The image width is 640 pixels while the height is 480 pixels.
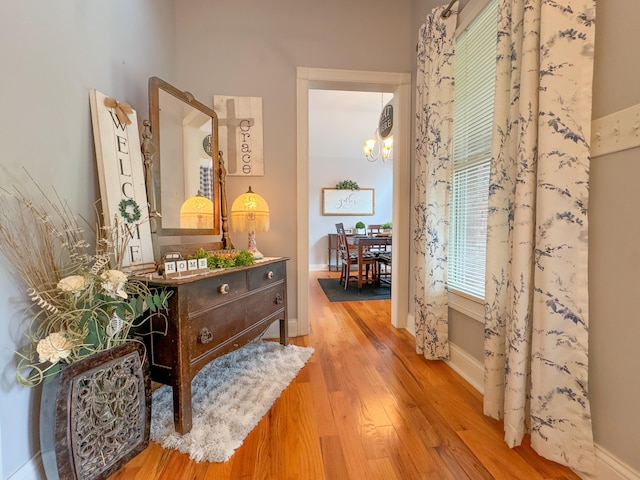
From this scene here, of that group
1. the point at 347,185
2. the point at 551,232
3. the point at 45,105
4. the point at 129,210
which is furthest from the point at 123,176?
the point at 347,185

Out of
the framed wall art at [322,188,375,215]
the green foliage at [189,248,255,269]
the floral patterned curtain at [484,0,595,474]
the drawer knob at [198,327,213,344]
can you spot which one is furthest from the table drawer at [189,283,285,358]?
the framed wall art at [322,188,375,215]

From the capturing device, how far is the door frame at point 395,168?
235 cm

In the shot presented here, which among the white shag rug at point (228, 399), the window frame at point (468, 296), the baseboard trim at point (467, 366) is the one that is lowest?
the white shag rug at point (228, 399)

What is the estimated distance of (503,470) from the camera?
1.09m

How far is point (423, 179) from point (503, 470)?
5.42 feet

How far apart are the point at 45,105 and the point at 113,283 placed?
2.51 ft

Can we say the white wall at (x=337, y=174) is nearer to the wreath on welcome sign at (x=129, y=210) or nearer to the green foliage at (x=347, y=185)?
the green foliage at (x=347, y=185)

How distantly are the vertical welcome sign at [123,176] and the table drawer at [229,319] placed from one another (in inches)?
17.1

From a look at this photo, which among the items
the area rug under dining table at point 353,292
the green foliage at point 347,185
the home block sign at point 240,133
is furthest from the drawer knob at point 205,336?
the green foliage at point 347,185

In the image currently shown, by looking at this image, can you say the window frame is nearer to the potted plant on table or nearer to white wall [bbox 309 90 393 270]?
the potted plant on table

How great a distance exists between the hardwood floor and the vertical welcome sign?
3.16 feet

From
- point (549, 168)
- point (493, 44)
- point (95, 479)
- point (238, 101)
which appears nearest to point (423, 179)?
A: point (493, 44)

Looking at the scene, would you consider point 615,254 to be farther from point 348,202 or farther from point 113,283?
point 348,202

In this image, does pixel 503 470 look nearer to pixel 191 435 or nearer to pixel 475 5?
pixel 191 435
